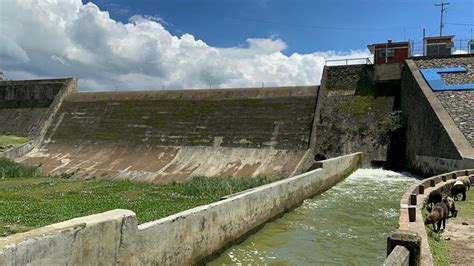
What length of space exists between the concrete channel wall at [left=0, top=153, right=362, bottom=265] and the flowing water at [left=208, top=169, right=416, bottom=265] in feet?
1.11

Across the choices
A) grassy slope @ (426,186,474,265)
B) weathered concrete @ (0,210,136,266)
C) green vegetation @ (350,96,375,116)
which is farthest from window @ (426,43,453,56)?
weathered concrete @ (0,210,136,266)

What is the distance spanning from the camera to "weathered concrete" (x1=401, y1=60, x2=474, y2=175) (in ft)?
50.8

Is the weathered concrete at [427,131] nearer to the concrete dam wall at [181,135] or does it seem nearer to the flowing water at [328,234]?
the flowing water at [328,234]

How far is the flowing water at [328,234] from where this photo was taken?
681cm

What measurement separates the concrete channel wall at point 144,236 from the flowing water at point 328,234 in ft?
1.11

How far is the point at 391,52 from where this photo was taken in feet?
88.2

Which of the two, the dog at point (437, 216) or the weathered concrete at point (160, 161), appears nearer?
the dog at point (437, 216)

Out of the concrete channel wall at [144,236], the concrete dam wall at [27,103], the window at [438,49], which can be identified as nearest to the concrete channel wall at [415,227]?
the concrete channel wall at [144,236]

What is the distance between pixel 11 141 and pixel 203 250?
26531 millimetres

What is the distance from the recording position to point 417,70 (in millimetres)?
23312

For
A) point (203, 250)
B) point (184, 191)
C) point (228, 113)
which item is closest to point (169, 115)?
point (228, 113)

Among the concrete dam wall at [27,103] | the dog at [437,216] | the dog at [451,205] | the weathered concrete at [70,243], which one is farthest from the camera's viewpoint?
the concrete dam wall at [27,103]

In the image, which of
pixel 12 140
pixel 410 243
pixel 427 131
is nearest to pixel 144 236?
pixel 410 243

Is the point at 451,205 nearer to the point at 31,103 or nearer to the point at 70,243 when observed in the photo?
the point at 70,243
